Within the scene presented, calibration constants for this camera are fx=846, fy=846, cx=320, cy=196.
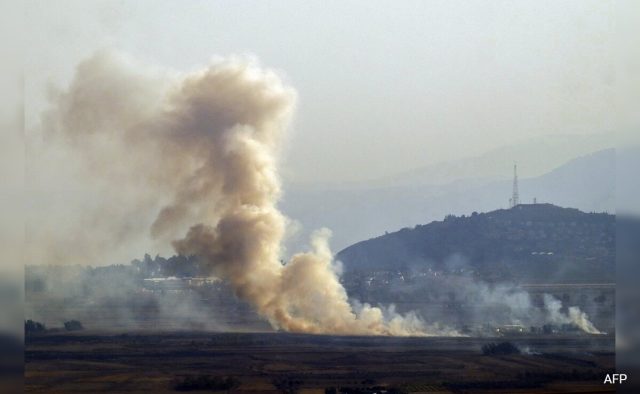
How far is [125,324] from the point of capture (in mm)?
63938

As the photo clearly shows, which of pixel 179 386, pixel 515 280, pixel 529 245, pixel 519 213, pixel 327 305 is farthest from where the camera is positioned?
pixel 519 213

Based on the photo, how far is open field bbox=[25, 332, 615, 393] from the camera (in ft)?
138

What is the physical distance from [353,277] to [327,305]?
46206 millimetres

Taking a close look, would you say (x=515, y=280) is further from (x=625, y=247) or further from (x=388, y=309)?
(x=625, y=247)

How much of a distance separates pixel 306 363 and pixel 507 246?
284 feet

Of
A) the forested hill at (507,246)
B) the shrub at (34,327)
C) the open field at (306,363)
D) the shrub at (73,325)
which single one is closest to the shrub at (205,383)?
the open field at (306,363)

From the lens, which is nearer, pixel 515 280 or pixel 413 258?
pixel 515 280

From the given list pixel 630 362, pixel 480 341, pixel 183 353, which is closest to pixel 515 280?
pixel 480 341

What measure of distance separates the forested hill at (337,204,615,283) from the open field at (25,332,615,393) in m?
54.2

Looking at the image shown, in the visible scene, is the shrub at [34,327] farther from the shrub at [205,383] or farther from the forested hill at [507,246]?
the forested hill at [507,246]

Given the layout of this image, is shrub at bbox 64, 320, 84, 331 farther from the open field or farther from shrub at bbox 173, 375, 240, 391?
shrub at bbox 173, 375, 240, 391

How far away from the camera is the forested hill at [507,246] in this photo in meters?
113

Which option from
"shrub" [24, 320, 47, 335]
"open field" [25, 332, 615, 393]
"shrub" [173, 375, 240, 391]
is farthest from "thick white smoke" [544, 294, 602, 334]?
"shrub" [24, 320, 47, 335]

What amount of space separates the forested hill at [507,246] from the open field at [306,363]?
54.2m
